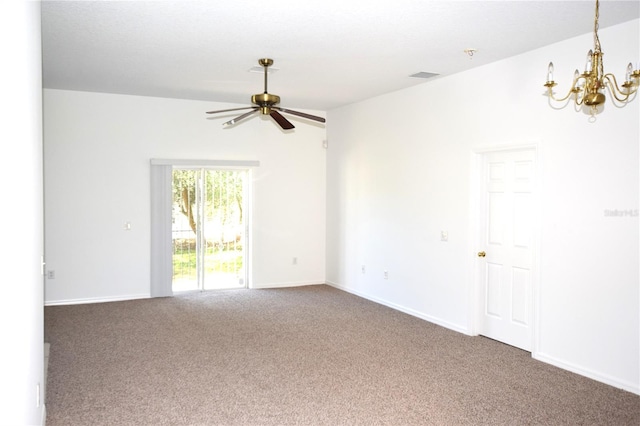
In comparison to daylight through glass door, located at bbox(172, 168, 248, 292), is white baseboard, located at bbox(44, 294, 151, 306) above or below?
below

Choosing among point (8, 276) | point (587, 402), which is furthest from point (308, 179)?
point (8, 276)

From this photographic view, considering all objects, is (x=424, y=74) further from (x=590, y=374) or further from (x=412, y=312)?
(x=590, y=374)

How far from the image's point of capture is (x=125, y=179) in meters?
7.48

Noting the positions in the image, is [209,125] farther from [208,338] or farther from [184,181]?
[208,338]

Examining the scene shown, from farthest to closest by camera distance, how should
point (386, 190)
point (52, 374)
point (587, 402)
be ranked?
point (386, 190)
point (52, 374)
point (587, 402)

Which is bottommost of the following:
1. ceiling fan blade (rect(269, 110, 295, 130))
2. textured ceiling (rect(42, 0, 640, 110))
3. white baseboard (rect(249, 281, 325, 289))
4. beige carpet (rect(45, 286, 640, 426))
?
beige carpet (rect(45, 286, 640, 426))

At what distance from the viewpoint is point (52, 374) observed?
4.43m

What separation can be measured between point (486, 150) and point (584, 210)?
134 centimetres

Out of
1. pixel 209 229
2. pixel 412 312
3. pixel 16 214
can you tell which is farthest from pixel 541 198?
pixel 209 229

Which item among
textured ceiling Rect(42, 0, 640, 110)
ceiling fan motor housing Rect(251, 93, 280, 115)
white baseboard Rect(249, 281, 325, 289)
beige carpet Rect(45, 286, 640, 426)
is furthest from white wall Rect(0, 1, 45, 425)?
white baseboard Rect(249, 281, 325, 289)

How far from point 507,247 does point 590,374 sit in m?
1.45

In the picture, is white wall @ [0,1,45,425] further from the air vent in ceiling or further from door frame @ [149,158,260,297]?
door frame @ [149,158,260,297]

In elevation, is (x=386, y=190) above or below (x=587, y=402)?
above

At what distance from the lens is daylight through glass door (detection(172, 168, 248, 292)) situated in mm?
7926
